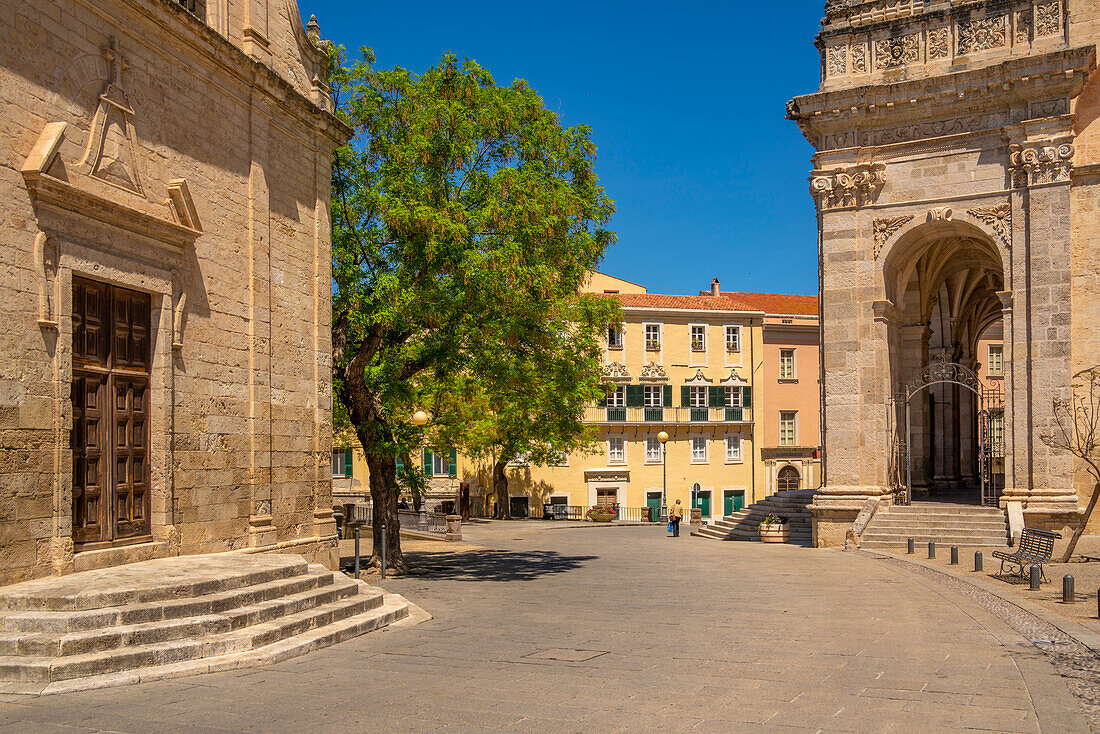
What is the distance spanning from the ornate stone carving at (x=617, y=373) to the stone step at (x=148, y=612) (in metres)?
41.0

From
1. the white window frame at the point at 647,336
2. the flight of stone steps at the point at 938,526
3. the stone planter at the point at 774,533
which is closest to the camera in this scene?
the flight of stone steps at the point at 938,526

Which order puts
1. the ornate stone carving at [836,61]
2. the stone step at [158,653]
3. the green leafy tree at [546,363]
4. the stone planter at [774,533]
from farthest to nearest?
1. the stone planter at [774,533]
2. the ornate stone carving at [836,61]
3. the green leafy tree at [546,363]
4. the stone step at [158,653]

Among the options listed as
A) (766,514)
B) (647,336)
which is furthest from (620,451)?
(766,514)

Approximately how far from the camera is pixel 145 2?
38.0 ft

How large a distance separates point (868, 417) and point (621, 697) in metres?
18.1

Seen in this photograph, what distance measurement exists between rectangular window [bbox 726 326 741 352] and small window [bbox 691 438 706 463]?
5302mm

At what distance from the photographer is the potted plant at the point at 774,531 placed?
85.9ft

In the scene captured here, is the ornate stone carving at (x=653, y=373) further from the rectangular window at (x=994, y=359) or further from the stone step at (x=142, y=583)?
the stone step at (x=142, y=583)

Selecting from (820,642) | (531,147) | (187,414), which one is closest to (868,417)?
(531,147)

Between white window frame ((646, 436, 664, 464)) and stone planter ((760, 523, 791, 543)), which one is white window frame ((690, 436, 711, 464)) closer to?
white window frame ((646, 436, 664, 464))

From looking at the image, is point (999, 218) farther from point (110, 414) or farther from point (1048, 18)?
point (110, 414)

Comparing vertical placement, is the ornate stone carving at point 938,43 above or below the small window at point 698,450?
above

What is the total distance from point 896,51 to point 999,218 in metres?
4.94

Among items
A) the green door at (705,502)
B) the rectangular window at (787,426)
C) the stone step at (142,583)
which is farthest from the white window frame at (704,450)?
the stone step at (142,583)
